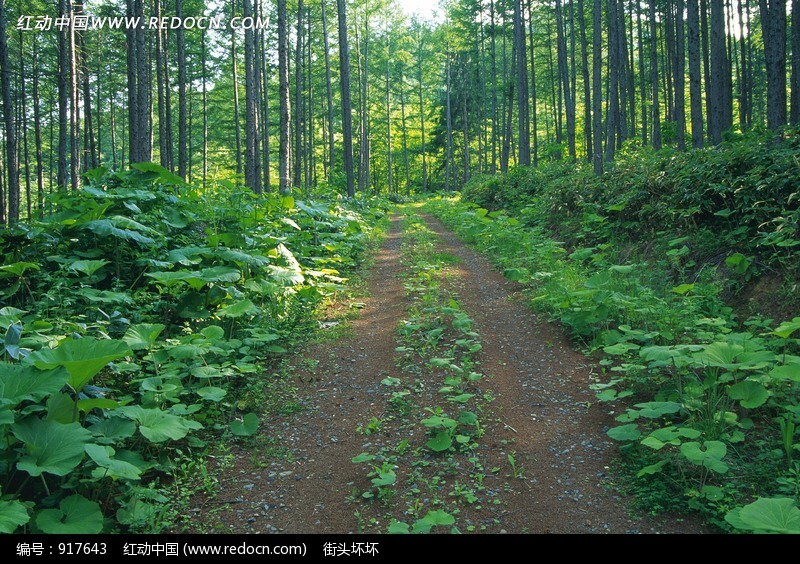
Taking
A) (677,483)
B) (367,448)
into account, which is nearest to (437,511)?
(367,448)

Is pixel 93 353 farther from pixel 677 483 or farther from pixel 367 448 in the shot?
pixel 677 483

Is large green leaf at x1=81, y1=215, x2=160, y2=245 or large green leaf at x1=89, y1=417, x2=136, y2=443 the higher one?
large green leaf at x1=81, y1=215, x2=160, y2=245

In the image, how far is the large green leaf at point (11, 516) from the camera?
2.51 metres

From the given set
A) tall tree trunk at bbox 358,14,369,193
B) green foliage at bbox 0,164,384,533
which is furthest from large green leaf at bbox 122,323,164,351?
tall tree trunk at bbox 358,14,369,193

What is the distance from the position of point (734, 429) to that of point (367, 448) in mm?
2641

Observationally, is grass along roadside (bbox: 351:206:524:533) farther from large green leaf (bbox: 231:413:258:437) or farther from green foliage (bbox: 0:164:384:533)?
green foliage (bbox: 0:164:384:533)

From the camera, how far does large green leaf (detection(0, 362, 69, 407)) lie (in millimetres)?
3105

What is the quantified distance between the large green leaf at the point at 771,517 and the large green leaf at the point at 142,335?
163 inches

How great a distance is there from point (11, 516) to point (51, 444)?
1.64 feet

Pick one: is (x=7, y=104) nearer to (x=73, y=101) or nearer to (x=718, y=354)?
(x=73, y=101)

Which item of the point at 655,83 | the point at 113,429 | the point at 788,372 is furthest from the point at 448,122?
the point at 113,429

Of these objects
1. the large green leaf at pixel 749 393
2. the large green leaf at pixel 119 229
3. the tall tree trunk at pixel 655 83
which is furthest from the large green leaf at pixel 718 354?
the tall tree trunk at pixel 655 83

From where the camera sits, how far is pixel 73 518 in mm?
2910

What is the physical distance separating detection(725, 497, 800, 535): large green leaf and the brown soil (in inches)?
18.2
